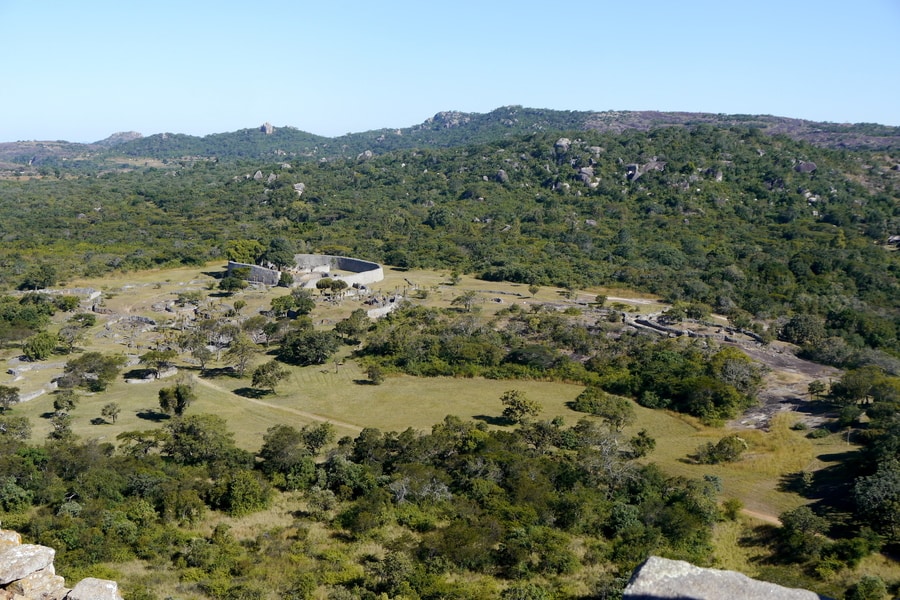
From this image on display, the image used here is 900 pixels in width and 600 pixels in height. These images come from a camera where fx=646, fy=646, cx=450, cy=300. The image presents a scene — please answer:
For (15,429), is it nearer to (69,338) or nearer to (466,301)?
(69,338)

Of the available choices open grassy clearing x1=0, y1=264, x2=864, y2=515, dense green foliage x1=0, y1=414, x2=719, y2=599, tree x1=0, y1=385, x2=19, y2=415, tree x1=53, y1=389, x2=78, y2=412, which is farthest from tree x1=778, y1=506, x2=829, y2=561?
tree x1=0, y1=385, x2=19, y2=415

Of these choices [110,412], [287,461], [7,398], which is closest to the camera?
[287,461]

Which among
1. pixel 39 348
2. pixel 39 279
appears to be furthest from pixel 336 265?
pixel 39 348

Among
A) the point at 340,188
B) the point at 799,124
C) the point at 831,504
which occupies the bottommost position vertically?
the point at 831,504

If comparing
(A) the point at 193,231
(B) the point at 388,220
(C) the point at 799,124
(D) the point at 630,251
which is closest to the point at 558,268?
(D) the point at 630,251

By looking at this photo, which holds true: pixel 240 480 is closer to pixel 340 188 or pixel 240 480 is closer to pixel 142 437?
pixel 142 437

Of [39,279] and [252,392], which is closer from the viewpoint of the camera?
[252,392]
